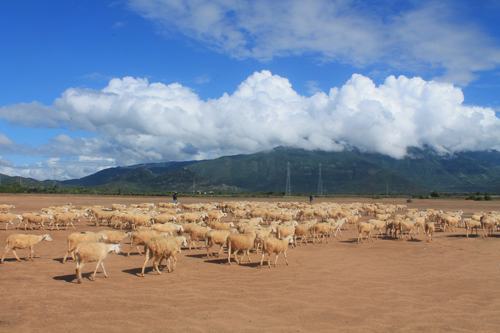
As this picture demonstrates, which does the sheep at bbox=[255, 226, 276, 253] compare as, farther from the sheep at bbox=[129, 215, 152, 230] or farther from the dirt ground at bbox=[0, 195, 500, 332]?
the sheep at bbox=[129, 215, 152, 230]

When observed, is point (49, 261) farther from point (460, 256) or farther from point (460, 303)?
point (460, 256)

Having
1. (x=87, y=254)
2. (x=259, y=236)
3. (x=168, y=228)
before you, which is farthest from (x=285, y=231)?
(x=87, y=254)

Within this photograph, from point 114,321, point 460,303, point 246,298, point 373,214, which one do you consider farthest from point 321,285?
point 373,214

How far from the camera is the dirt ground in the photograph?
11.9 metres

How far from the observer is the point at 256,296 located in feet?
48.2

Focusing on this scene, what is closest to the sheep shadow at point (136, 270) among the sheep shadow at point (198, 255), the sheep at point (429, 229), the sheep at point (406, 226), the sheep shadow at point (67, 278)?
Result: the sheep shadow at point (67, 278)

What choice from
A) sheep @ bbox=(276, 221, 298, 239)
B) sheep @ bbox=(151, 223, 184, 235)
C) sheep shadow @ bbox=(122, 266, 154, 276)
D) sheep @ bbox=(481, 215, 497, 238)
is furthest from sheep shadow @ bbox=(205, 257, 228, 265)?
sheep @ bbox=(481, 215, 497, 238)

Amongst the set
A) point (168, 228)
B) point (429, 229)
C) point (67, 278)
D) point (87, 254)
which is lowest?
point (67, 278)

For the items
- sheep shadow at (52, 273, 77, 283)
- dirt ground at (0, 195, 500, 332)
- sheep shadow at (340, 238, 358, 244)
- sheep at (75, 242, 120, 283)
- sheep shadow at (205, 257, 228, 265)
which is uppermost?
sheep at (75, 242, 120, 283)

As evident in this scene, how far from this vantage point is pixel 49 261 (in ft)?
64.3

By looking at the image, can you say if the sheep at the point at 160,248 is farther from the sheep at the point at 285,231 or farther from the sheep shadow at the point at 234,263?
the sheep at the point at 285,231

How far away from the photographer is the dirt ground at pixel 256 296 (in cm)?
1188

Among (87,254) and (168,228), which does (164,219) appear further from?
(87,254)

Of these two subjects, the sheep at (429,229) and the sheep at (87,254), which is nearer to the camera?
the sheep at (87,254)
